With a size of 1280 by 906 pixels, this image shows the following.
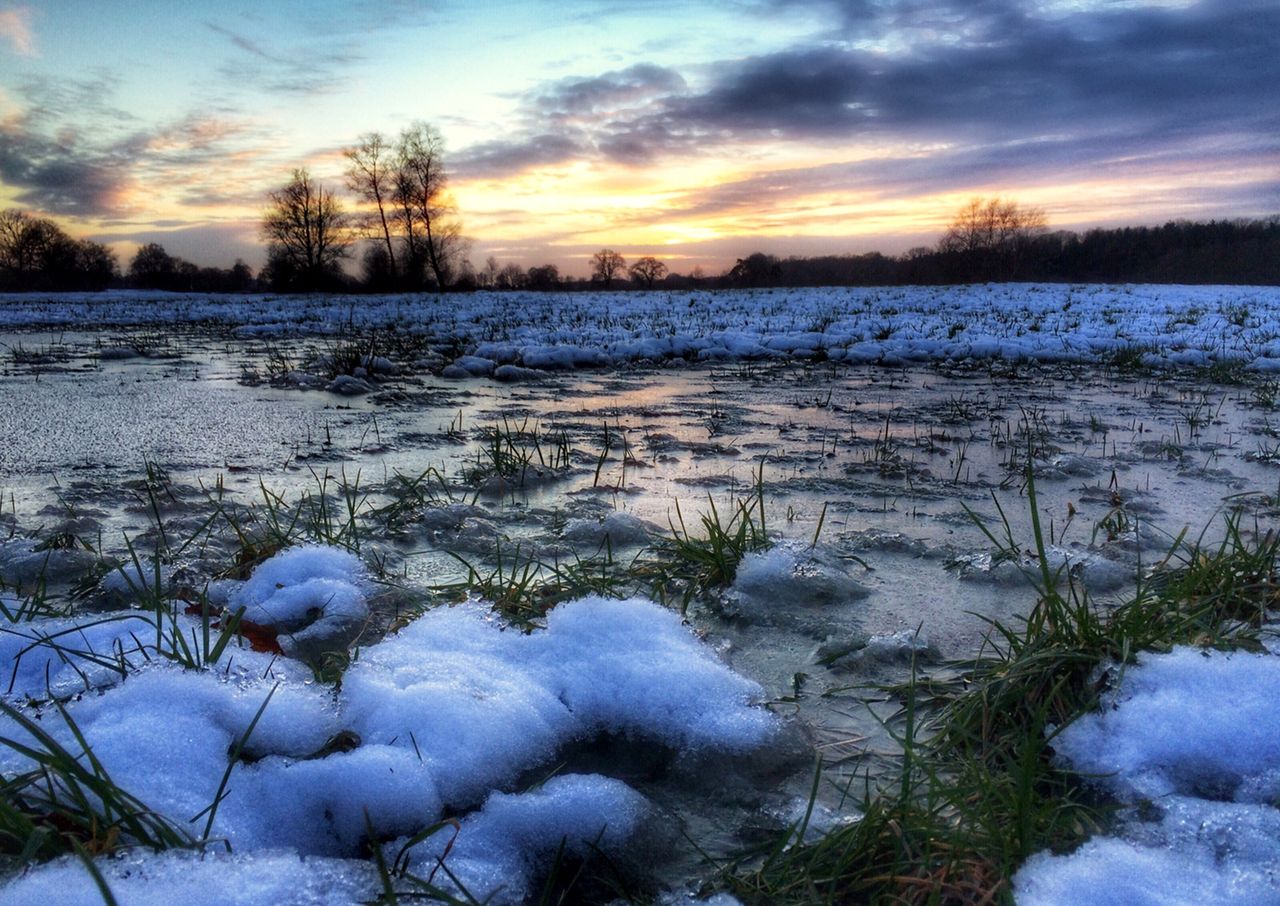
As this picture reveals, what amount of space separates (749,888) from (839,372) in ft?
23.6

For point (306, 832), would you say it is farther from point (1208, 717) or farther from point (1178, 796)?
point (1208, 717)

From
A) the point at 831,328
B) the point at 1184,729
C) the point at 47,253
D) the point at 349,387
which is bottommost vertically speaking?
the point at 1184,729

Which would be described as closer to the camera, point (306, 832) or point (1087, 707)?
point (306, 832)

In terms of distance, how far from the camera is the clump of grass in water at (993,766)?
1.09 metres

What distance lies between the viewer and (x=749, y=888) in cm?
113

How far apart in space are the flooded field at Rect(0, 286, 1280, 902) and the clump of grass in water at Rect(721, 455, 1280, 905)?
0.10m

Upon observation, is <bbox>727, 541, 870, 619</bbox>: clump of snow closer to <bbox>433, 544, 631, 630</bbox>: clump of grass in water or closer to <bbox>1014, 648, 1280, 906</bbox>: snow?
<bbox>433, 544, 631, 630</bbox>: clump of grass in water

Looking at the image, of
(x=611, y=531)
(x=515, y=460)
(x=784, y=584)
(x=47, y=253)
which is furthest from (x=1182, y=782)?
(x=47, y=253)

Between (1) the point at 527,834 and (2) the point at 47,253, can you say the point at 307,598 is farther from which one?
(2) the point at 47,253

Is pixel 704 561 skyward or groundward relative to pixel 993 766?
skyward

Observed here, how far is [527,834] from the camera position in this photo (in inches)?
47.5

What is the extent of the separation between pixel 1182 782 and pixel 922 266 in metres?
Result: 42.0

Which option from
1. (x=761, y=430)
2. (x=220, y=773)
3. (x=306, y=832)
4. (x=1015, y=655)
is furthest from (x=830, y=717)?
(x=761, y=430)

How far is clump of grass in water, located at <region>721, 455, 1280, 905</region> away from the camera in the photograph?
3.58 feet
